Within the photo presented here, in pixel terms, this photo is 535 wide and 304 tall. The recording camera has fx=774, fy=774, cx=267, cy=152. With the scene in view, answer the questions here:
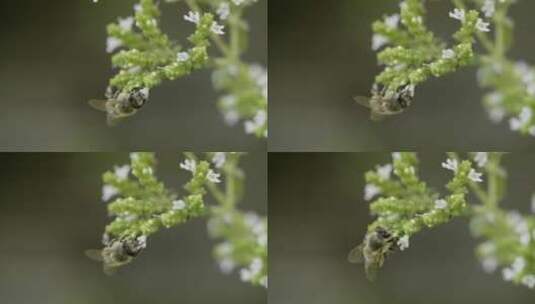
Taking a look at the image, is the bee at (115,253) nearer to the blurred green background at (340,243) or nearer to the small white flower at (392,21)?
the blurred green background at (340,243)

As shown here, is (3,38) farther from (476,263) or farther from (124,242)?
(476,263)

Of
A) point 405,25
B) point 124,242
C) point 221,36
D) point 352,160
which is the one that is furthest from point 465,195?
point 124,242

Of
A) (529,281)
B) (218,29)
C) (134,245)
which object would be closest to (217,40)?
(218,29)

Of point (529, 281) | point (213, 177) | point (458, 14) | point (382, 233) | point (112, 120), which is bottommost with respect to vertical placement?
point (529, 281)

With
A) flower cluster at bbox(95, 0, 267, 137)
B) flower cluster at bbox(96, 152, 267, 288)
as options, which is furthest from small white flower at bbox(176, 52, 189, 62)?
flower cluster at bbox(96, 152, 267, 288)

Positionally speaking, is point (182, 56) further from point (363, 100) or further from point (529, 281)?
point (529, 281)

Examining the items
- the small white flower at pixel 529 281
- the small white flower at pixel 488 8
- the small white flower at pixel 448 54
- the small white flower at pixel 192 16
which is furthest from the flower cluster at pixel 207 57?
the small white flower at pixel 529 281
